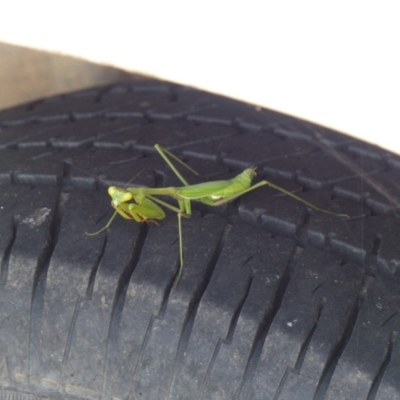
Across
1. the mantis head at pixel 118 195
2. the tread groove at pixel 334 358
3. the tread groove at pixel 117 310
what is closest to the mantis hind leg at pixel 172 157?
the mantis head at pixel 118 195

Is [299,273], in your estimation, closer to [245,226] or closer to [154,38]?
[245,226]

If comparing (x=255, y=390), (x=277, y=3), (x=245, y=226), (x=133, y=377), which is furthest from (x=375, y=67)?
(x=133, y=377)

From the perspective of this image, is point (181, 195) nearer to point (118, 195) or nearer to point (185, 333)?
point (118, 195)

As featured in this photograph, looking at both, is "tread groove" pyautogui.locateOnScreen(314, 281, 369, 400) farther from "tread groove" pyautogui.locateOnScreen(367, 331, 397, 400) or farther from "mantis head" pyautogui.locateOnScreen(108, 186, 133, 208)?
"mantis head" pyautogui.locateOnScreen(108, 186, 133, 208)

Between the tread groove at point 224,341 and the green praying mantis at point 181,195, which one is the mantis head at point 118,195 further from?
the tread groove at point 224,341

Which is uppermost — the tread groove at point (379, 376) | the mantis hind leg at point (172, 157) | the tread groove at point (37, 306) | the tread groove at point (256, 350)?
the mantis hind leg at point (172, 157)

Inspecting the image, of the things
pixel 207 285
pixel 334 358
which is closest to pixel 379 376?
pixel 334 358

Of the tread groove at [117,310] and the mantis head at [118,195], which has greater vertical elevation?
the mantis head at [118,195]
